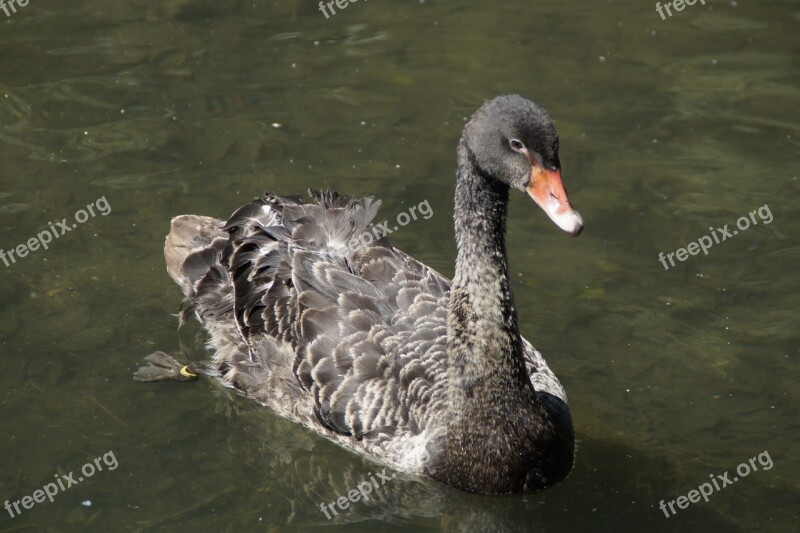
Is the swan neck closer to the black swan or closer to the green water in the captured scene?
the black swan

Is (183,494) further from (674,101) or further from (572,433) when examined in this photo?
(674,101)

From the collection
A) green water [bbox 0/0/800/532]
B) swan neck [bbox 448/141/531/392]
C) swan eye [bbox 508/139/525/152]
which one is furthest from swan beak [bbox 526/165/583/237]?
green water [bbox 0/0/800/532]

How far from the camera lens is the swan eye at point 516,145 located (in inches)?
235

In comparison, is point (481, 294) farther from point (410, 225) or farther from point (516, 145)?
point (410, 225)

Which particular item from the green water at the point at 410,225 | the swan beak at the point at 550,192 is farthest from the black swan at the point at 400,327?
the green water at the point at 410,225

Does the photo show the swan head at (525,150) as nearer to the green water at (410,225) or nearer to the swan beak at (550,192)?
the swan beak at (550,192)

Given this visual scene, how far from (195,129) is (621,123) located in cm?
390

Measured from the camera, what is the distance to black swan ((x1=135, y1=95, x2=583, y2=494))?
6289 mm

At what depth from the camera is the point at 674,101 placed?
425 inches

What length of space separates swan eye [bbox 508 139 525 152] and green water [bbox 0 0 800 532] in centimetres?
217

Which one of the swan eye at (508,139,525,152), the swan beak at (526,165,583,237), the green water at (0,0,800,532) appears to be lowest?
the green water at (0,0,800,532)

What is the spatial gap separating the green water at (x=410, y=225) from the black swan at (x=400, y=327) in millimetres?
250

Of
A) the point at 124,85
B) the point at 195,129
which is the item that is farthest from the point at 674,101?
the point at 124,85

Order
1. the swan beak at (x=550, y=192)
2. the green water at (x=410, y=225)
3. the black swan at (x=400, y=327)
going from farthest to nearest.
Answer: the green water at (x=410, y=225), the black swan at (x=400, y=327), the swan beak at (x=550, y=192)
